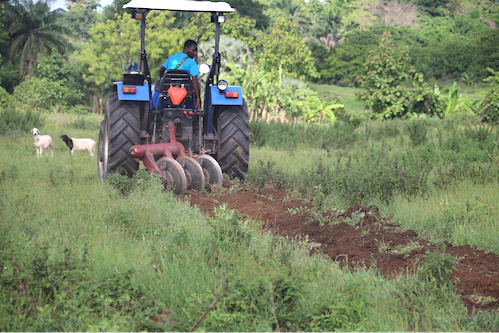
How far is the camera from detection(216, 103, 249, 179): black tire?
9609mm

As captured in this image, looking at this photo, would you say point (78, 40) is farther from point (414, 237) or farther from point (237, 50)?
point (414, 237)

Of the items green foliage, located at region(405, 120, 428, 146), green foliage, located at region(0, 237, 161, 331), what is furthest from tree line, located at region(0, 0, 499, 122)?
green foliage, located at region(0, 237, 161, 331)

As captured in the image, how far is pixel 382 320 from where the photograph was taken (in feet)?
13.3

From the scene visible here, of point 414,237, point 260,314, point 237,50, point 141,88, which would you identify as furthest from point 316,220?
point 237,50

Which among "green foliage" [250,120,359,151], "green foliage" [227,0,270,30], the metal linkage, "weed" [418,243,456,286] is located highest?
"green foliage" [227,0,270,30]

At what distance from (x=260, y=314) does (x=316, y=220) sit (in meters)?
2.98

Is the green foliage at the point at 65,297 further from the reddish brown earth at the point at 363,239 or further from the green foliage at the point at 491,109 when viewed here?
the green foliage at the point at 491,109

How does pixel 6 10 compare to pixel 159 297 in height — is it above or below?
above

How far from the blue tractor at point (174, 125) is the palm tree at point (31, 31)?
1797 inches

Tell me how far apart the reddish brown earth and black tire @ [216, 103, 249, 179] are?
91 centimetres

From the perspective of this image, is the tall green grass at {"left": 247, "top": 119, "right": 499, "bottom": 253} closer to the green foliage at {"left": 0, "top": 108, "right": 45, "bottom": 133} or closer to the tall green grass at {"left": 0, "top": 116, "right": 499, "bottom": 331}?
the tall green grass at {"left": 0, "top": 116, "right": 499, "bottom": 331}

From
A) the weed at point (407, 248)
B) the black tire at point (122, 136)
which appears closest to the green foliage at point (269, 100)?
the black tire at point (122, 136)

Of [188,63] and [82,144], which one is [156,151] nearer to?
[188,63]

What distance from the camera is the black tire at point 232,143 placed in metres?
9.61
